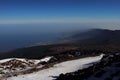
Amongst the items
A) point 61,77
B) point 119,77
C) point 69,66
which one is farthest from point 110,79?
point 69,66

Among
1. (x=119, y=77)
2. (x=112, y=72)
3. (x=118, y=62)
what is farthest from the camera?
(x=118, y=62)

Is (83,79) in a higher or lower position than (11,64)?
higher

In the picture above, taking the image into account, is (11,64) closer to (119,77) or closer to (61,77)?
(61,77)

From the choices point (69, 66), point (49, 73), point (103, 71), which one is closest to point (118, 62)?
point (103, 71)

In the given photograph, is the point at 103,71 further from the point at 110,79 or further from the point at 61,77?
the point at 61,77

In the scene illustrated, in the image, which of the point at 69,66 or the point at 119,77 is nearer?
the point at 119,77

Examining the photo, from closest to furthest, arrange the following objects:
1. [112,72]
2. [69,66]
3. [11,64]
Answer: [112,72], [69,66], [11,64]

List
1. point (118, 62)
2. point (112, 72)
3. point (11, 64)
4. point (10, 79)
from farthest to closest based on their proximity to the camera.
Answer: point (11, 64) → point (10, 79) → point (118, 62) → point (112, 72)

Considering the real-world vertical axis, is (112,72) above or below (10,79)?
above

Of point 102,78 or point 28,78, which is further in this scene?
point 28,78
